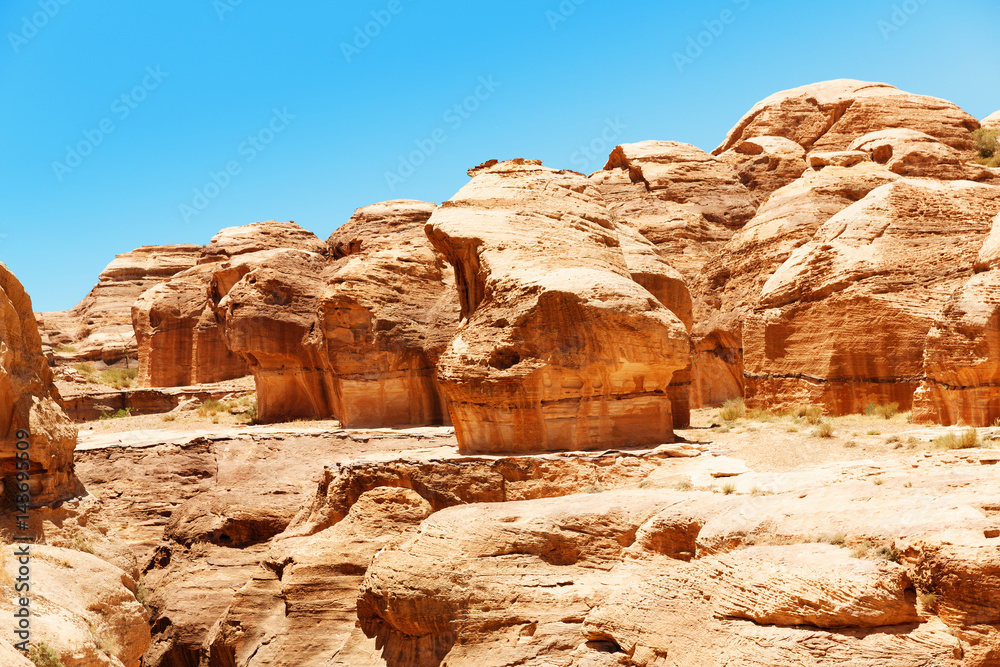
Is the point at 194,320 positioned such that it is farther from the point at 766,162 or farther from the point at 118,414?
the point at 766,162

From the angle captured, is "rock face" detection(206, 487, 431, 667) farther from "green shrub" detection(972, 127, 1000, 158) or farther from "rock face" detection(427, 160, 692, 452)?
"green shrub" detection(972, 127, 1000, 158)

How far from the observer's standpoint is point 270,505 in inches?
643

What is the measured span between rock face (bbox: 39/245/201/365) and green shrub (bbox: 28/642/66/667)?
32838 millimetres

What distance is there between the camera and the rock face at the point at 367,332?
1997 centimetres

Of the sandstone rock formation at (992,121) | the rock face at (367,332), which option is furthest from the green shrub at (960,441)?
the sandstone rock formation at (992,121)

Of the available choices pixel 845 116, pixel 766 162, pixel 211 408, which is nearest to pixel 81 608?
pixel 211 408

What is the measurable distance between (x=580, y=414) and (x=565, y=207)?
3780mm

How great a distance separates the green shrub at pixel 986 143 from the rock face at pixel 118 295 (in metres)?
29.8

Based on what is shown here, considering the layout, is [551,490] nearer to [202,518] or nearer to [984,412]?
[984,412]

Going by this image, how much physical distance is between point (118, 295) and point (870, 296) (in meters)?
34.3

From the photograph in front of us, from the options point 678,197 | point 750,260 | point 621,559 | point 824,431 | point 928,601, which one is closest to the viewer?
point 928,601

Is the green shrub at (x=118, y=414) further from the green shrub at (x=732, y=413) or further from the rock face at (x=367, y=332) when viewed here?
the green shrub at (x=732, y=413)

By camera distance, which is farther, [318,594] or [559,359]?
[559,359]

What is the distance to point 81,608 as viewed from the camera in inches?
337
